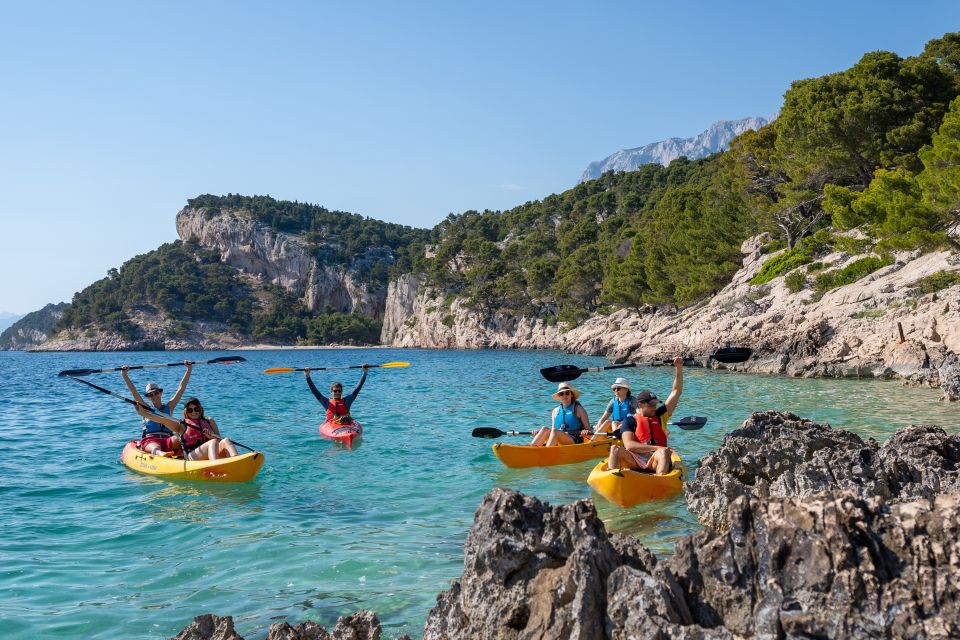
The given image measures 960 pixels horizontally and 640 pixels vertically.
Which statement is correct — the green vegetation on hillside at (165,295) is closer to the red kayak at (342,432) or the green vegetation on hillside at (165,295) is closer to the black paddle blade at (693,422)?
the red kayak at (342,432)

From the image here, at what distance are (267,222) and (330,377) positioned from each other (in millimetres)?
109990

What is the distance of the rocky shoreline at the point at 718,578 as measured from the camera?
9.82 ft

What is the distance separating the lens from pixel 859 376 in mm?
23594

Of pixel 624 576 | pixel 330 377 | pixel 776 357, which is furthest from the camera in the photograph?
pixel 330 377

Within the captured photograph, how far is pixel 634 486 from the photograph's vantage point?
8266mm

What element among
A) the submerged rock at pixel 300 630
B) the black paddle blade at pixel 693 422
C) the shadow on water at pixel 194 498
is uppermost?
the black paddle blade at pixel 693 422

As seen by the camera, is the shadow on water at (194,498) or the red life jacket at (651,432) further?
the red life jacket at (651,432)

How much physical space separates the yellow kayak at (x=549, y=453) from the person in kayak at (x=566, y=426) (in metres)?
0.28

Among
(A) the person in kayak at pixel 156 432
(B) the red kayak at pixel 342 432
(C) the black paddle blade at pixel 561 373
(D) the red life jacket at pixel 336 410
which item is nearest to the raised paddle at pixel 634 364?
(C) the black paddle blade at pixel 561 373

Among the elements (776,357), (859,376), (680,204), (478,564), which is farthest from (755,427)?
(680,204)

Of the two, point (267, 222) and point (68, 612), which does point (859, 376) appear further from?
point (267, 222)

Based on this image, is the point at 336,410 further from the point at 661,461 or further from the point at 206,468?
the point at 661,461

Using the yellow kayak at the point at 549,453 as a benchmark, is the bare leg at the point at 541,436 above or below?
above

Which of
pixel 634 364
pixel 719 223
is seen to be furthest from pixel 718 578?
pixel 719 223
